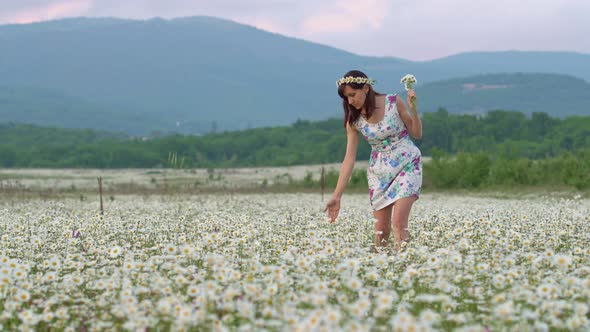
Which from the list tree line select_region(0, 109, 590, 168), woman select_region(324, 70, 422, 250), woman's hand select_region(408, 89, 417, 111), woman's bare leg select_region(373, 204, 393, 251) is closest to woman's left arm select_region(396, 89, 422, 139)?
woman select_region(324, 70, 422, 250)

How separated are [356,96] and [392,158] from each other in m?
0.87

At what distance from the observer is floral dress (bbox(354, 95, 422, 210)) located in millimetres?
8492

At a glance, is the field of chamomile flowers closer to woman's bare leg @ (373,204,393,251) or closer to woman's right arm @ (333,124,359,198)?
woman's bare leg @ (373,204,393,251)

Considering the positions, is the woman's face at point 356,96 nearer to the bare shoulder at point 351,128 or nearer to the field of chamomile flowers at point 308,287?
the bare shoulder at point 351,128

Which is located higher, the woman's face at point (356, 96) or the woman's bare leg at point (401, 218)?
the woman's face at point (356, 96)

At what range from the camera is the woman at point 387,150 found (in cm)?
839

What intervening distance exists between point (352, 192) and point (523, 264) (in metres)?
29.5

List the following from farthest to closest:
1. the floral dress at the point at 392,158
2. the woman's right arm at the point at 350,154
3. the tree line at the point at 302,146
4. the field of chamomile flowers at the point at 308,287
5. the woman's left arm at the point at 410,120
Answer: the tree line at the point at 302,146 < the woman's right arm at the point at 350,154 < the floral dress at the point at 392,158 < the woman's left arm at the point at 410,120 < the field of chamomile flowers at the point at 308,287

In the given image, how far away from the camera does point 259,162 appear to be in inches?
3681

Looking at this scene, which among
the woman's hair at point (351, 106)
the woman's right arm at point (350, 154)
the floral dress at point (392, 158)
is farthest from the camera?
the woman's right arm at point (350, 154)

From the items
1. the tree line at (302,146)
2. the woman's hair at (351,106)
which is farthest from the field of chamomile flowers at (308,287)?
the tree line at (302,146)

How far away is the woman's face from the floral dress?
0.92 feet

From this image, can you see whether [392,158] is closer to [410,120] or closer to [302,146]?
[410,120]

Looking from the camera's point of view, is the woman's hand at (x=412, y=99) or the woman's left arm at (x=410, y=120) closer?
the woman's hand at (x=412, y=99)
